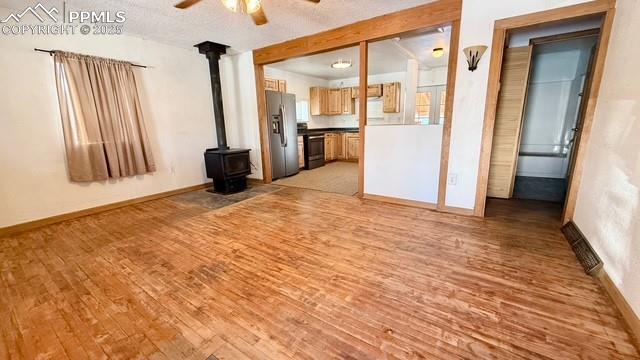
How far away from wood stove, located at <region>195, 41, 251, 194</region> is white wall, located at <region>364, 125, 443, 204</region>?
7.41ft

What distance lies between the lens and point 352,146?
7320 mm

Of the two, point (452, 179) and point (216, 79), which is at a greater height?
point (216, 79)

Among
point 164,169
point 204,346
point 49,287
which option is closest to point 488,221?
point 204,346

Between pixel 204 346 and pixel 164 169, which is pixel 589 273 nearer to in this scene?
pixel 204 346

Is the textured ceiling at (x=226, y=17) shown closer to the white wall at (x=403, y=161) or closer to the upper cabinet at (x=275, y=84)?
the white wall at (x=403, y=161)

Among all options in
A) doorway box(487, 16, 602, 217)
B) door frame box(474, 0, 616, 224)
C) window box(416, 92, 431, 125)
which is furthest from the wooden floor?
window box(416, 92, 431, 125)

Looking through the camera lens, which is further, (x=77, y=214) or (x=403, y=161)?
(x=403, y=161)

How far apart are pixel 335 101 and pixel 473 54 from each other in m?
5.11

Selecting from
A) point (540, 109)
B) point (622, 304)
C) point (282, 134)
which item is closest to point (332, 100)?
point (282, 134)

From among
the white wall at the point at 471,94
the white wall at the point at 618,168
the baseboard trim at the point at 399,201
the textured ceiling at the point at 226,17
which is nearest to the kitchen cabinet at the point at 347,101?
the textured ceiling at the point at 226,17

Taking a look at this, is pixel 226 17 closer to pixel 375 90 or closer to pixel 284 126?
pixel 284 126

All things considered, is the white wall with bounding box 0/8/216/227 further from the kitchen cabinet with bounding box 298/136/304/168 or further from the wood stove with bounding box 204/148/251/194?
the kitchen cabinet with bounding box 298/136/304/168

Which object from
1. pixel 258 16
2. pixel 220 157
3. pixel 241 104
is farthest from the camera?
pixel 241 104

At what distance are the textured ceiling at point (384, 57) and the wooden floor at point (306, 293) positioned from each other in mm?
3073
